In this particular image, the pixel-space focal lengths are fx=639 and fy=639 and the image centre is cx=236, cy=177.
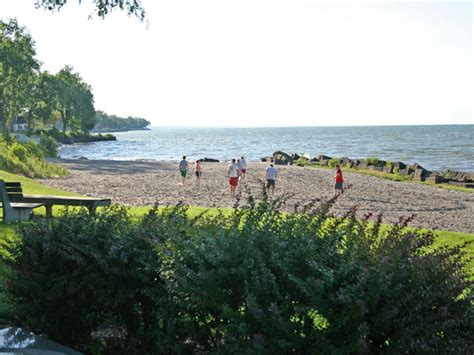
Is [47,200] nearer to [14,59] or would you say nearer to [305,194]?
[305,194]

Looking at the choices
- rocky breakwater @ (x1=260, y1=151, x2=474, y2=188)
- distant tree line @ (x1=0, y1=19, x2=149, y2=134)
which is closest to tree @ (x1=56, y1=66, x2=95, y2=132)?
distant tree line @ (x1=0, y1=19, x2=149, y2=134)

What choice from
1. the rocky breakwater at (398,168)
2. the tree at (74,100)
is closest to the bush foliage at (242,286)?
the rocky breakwater at (398,168)

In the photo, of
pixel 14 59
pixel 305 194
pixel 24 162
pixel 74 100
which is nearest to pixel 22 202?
pixel 305 194

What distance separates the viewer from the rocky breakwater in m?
39.5

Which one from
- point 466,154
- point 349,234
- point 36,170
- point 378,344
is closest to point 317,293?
point 378,344

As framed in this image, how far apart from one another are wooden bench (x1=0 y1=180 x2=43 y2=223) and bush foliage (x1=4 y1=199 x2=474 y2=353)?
23.7ft

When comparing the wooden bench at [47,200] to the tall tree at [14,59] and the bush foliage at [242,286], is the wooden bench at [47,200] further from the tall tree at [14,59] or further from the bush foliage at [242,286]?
the tall tree at [14,59]

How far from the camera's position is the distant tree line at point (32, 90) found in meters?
61.7

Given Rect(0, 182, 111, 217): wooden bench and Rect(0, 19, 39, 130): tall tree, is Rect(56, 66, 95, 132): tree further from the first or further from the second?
Rect(0, 182, 111, 217): wooden bench

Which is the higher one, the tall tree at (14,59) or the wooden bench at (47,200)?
the tall tree at (14,59)

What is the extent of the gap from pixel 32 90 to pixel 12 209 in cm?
8215

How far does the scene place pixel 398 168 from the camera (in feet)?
152

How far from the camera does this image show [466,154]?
71.8 metres

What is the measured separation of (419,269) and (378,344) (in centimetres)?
57
